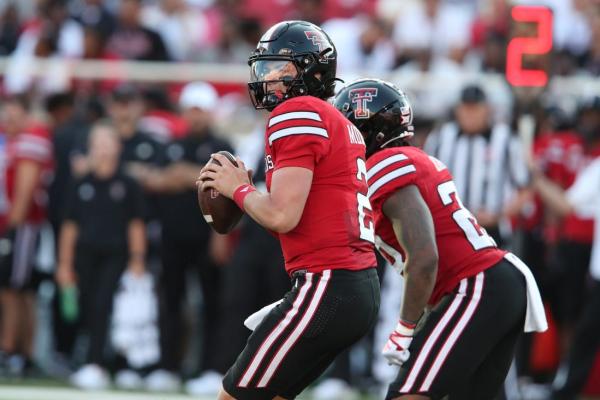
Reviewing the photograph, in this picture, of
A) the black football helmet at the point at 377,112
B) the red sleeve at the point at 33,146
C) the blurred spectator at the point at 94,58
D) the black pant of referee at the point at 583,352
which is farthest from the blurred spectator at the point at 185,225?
the black football helmet at the point at 377,112

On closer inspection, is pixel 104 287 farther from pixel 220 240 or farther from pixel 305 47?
pixel 305 47

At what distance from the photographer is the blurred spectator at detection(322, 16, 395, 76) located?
1094 cm

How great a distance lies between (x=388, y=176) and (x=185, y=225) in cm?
465

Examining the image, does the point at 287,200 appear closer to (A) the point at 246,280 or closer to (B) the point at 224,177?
(B) the point at 224,177

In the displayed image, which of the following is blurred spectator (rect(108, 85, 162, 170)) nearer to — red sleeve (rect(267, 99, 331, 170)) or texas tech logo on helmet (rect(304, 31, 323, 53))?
texas tech logo on helmet (rect(304, 31, 323, 53))

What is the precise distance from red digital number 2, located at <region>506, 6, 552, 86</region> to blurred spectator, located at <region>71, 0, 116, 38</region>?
14.2 ft

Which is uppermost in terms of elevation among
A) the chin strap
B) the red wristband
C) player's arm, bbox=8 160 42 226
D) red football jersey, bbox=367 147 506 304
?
the chin strap

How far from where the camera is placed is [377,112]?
4.91m

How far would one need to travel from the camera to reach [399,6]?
40.5 feet

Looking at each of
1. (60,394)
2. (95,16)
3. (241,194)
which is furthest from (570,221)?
(95,16)

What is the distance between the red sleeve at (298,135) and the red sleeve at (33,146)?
17.5 feet

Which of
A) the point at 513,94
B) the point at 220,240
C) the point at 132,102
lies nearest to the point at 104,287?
the point at 220,240

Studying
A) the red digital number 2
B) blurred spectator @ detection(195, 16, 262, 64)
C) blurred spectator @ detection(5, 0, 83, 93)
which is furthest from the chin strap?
blurred spectator @ detection(195, 16, 262, 64)

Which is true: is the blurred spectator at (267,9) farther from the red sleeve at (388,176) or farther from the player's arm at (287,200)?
the player's arm at (287,200)
